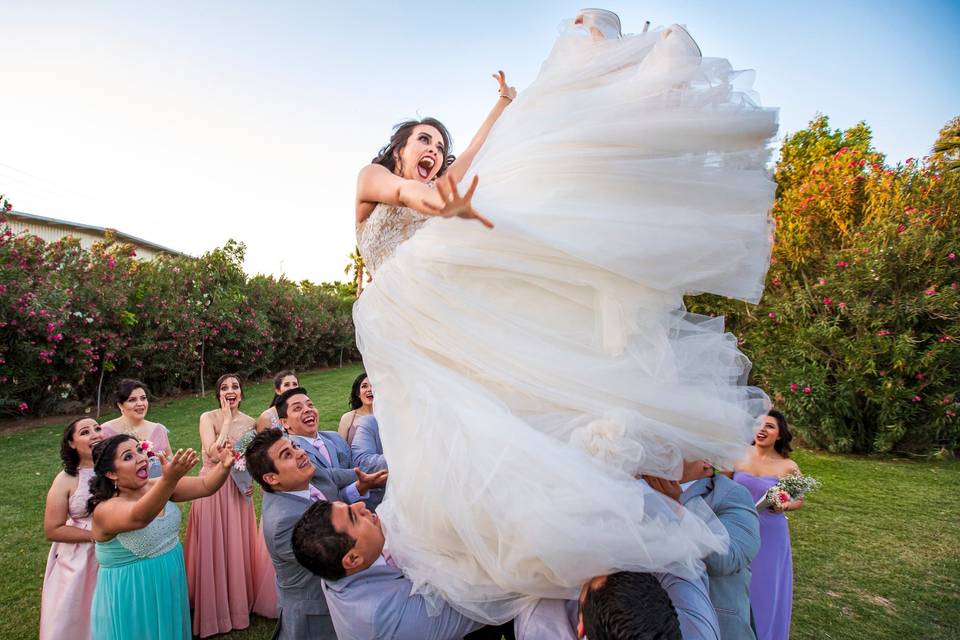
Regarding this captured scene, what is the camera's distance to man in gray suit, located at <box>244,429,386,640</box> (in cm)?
262

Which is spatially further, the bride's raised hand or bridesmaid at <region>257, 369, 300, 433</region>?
bridesmaid at <region>257, 369, 300, 433</region>

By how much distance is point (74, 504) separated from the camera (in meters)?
3.81

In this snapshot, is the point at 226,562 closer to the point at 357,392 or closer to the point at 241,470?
the point at 241,470

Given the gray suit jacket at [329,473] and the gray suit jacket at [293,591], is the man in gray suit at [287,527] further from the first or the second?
the gray suit jacket at [329,473]

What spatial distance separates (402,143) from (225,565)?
384 centimetres

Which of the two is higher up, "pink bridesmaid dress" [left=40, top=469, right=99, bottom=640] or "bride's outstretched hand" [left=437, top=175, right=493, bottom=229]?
"bride's outstretched hand" [left=437, top=175, right=493, bottom=229]

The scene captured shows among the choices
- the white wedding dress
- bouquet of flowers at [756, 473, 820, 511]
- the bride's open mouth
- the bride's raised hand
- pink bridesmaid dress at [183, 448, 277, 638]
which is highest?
the bride's raised hand

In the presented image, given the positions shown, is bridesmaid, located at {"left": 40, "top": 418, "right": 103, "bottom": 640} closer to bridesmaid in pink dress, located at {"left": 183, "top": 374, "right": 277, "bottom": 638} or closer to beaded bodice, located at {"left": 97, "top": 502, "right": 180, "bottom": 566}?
beaded bodice, located at {"left": 97, "top": 502, "right": 180, "bottom": 566}

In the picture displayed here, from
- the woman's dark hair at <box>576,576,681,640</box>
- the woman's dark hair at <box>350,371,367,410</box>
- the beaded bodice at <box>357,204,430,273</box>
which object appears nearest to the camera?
the woman's dark hair at <box>576,576,681,640</box>

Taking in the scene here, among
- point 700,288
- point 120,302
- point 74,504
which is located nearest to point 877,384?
point 700,288

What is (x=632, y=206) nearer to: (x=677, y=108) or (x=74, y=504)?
(x=677, y=108)

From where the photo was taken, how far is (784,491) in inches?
139

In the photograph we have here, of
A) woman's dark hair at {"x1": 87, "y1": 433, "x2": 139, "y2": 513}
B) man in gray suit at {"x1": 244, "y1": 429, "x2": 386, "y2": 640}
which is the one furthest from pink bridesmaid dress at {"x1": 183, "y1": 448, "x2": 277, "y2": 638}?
man in gray suit at {"x1": 244, "y1": 429, "x2": 386, "y2": 640}

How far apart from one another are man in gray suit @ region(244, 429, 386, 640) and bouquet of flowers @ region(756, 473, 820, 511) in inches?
105
